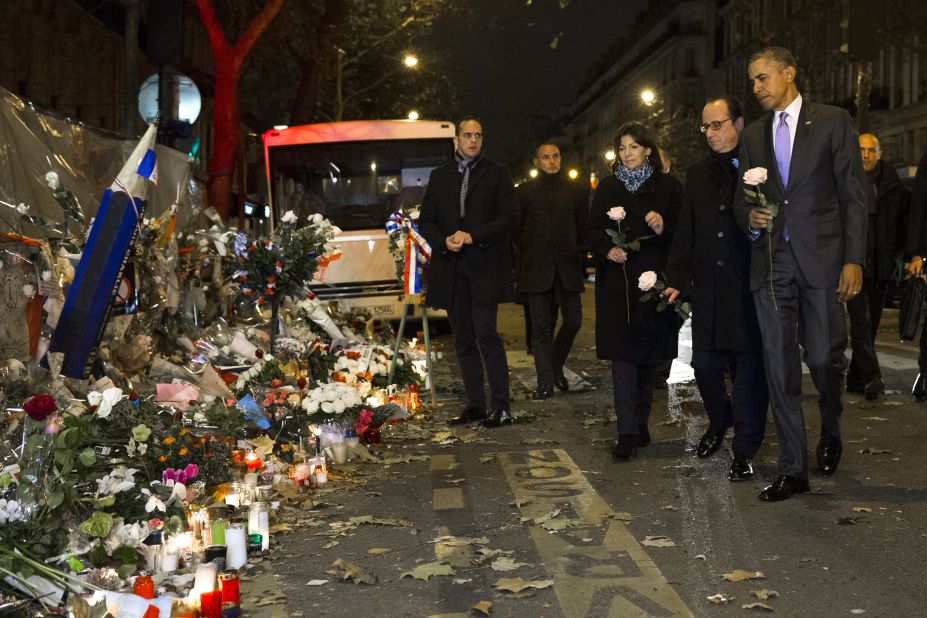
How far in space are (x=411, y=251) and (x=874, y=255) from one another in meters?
3.88

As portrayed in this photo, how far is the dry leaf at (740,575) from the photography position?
4.73m

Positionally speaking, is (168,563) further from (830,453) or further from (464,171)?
(464,171)

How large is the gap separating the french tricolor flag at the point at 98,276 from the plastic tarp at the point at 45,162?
888 mm

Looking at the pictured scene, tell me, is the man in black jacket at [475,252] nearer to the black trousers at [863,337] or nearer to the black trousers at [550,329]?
the black trousers at [550,329]

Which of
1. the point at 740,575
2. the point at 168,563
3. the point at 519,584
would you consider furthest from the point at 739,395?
the point at 168,563

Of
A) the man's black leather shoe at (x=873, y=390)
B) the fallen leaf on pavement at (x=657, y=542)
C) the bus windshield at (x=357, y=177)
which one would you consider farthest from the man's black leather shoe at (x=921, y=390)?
the bus windshield at (x=357, y=177)

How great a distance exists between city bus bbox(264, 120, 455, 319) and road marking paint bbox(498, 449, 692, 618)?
1080cm

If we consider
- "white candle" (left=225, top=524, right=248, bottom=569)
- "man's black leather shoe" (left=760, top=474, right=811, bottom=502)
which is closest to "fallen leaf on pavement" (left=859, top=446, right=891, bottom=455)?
"man's black leather shoe" (left=760, top=474, right=811, bottom=502)

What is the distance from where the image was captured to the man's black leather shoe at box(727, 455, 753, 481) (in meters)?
6.67

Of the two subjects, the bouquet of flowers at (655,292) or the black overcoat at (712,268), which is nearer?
the black overcoat at (712,268)

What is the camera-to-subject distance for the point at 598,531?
5.62 meters

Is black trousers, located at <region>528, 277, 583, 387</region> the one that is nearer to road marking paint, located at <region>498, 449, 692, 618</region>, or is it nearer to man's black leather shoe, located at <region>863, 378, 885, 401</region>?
man's black leather shoe, located at <region>863, 378, 885, 401</region>

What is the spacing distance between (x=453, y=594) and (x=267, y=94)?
36.4m

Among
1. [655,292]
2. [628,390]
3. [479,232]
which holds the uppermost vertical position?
[479,232]
